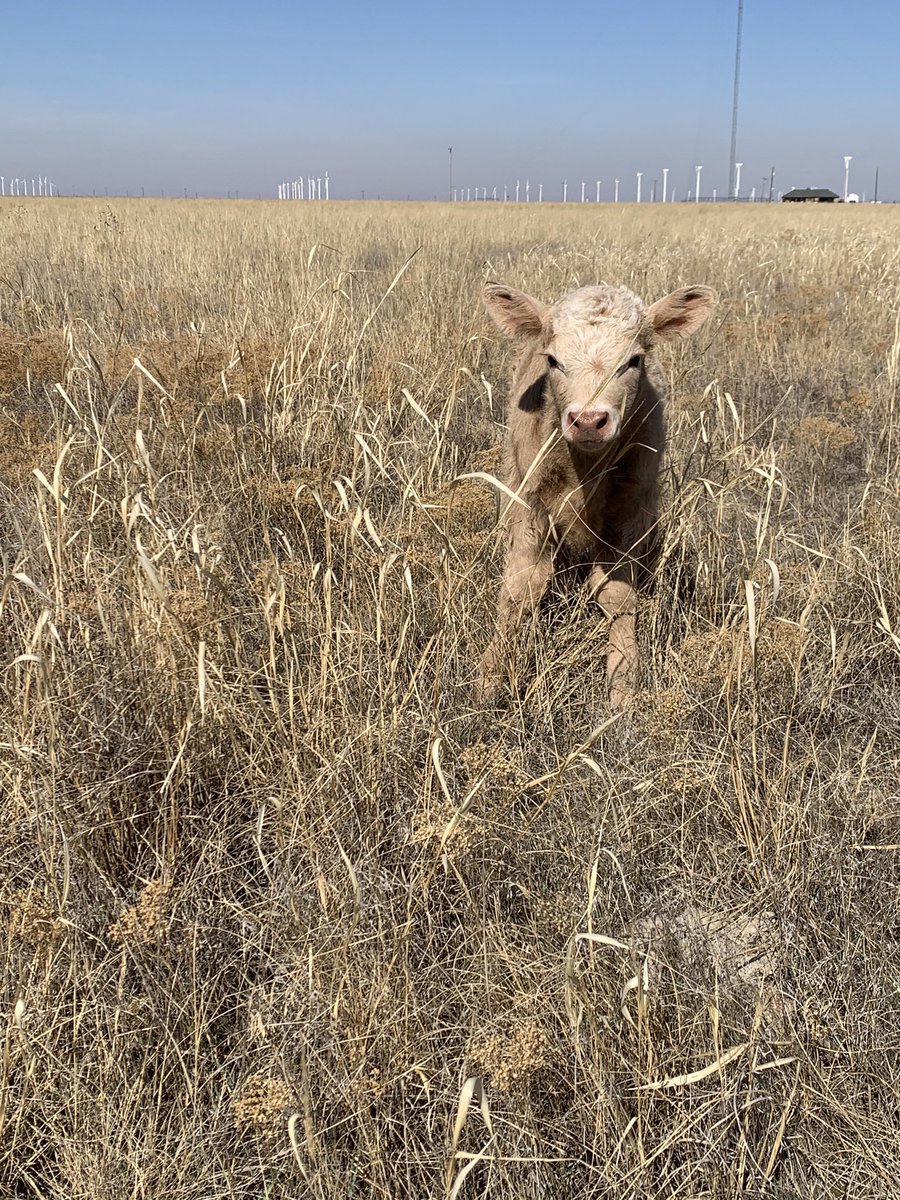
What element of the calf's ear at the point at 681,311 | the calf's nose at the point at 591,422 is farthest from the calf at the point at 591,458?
the calf's nose at the point at 591,422

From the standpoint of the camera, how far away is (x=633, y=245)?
1179 cm

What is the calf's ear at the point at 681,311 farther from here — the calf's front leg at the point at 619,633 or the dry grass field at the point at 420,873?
the calf's front leg at the point at 619,633

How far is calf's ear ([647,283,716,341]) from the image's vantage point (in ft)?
10.3

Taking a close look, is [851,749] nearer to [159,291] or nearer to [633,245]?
[159,291]

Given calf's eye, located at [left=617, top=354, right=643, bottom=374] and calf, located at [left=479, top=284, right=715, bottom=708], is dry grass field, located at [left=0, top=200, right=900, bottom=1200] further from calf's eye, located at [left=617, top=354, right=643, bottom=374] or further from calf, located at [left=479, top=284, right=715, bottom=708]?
calf's eye, located at [left=617, top=354, right=643, bottom=374]

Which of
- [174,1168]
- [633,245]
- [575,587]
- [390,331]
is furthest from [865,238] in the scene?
[174,1168]

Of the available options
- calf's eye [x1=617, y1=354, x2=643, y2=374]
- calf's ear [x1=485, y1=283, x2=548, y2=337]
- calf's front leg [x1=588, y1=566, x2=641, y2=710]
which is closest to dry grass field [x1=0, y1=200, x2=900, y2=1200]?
calf's front leg [x1=588, y1=566, x2=641, y2=710]

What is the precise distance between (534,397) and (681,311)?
65cm

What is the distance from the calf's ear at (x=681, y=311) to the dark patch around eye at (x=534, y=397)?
48 centimetres

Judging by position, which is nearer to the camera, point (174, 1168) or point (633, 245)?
point (174, 1168)

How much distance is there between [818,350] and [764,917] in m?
5.78

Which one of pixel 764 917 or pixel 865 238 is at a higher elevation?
pixel 865 238

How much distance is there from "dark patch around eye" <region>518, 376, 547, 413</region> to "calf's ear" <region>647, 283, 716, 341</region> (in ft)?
1.56

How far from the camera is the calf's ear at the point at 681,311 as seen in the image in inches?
124
